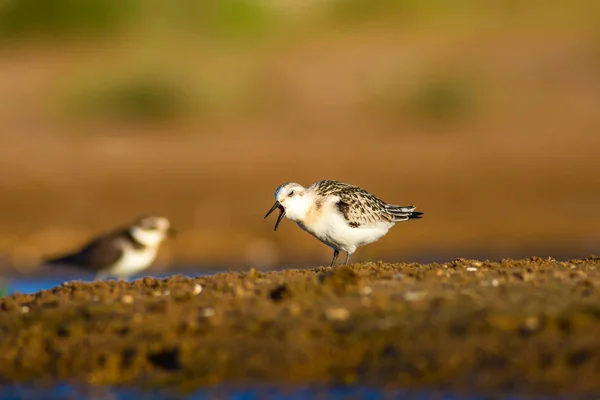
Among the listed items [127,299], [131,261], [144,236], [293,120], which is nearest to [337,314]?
[127,299]

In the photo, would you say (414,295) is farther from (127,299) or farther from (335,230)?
(335,230)

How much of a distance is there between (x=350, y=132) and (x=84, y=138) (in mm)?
8221

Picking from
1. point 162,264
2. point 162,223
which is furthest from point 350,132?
point 162,223

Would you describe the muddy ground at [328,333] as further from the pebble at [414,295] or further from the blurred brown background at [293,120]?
the blurred brown background at [293,120]

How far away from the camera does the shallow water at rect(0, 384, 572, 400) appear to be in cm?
749

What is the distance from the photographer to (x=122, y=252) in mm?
15969

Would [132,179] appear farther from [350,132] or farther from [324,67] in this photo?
[324,67]

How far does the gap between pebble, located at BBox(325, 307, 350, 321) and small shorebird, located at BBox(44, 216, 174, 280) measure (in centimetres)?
763

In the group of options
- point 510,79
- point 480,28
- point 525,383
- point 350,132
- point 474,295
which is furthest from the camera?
point 480,28

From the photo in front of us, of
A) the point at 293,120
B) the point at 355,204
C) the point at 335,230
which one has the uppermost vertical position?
the point at 293,120

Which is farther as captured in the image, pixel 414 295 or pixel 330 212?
pixel 330 212

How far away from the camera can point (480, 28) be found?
45875 millimetres

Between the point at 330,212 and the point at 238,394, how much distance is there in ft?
15.2

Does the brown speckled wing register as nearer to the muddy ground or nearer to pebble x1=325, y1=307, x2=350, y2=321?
the muddy ground
